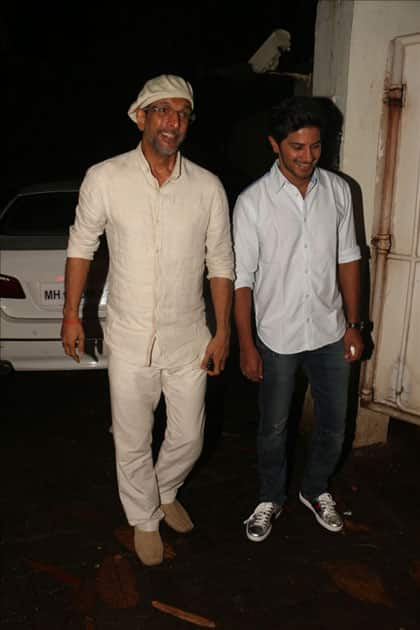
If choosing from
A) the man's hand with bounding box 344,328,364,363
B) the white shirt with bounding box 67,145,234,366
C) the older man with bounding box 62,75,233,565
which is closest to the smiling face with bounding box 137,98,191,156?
the older man with bounding box 62,75,233,565

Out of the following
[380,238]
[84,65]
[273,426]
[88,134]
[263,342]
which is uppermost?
[84,65]

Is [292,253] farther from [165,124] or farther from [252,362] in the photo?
[165,124]

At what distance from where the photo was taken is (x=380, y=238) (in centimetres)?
378

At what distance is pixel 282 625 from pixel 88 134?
19071 mm

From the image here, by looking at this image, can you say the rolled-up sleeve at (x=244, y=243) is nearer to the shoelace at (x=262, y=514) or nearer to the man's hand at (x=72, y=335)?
the man's hand at (x=72, y=335)

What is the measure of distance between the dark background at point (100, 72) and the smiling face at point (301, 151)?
13117mm

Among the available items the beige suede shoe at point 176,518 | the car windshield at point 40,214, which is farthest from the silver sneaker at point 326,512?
the car windshield at point 40,214

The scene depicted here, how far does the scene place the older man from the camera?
9.07ft

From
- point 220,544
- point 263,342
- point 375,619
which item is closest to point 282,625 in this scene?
point 375,619

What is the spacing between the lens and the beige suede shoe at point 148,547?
121 inches

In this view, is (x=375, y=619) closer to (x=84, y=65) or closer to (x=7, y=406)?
(x=7, y=406)

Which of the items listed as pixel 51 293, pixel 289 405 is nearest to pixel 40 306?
pixel 51 293

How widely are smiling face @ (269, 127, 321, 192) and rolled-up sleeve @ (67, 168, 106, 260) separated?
917 mm

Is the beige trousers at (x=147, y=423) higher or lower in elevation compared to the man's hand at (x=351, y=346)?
lower
